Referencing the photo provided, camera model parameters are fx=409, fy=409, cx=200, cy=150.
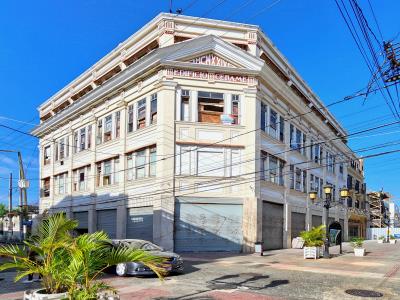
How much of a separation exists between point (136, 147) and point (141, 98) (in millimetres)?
3463

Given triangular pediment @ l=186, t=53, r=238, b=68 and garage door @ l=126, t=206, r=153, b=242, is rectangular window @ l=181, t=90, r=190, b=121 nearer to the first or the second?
triangular pediment @ l=186, t=53, r=238, b=68

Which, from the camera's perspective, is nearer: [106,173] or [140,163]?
[140,163]

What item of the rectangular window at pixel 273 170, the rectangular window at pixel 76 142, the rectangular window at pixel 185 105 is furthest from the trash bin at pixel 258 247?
the rectangular window at pixel 76 142

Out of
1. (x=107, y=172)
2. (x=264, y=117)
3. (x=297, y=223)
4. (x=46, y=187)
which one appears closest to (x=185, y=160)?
(x=264, y=117)

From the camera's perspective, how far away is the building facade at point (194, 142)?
25.8 m

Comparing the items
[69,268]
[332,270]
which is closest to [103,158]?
[332,270]

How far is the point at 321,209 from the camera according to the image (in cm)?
4184

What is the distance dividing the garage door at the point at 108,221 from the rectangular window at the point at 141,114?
690 cm

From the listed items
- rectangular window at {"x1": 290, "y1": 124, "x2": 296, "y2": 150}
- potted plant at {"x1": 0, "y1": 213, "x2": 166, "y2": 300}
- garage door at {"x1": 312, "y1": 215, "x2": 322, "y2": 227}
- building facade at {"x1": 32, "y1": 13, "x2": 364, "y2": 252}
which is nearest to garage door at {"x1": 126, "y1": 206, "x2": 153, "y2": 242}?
building facade at {"x1": 32, "y1": 13, "x2": 364, "y2": 252}

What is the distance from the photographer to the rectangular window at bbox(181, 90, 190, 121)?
87.3 ft

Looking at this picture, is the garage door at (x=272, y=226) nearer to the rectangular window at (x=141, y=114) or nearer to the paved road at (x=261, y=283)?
the rectangular window at (x=141, y=114)

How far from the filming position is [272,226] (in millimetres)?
29531

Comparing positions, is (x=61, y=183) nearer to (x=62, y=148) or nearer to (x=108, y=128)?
(x=62, y=148)

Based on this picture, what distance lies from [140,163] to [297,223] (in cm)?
1493
